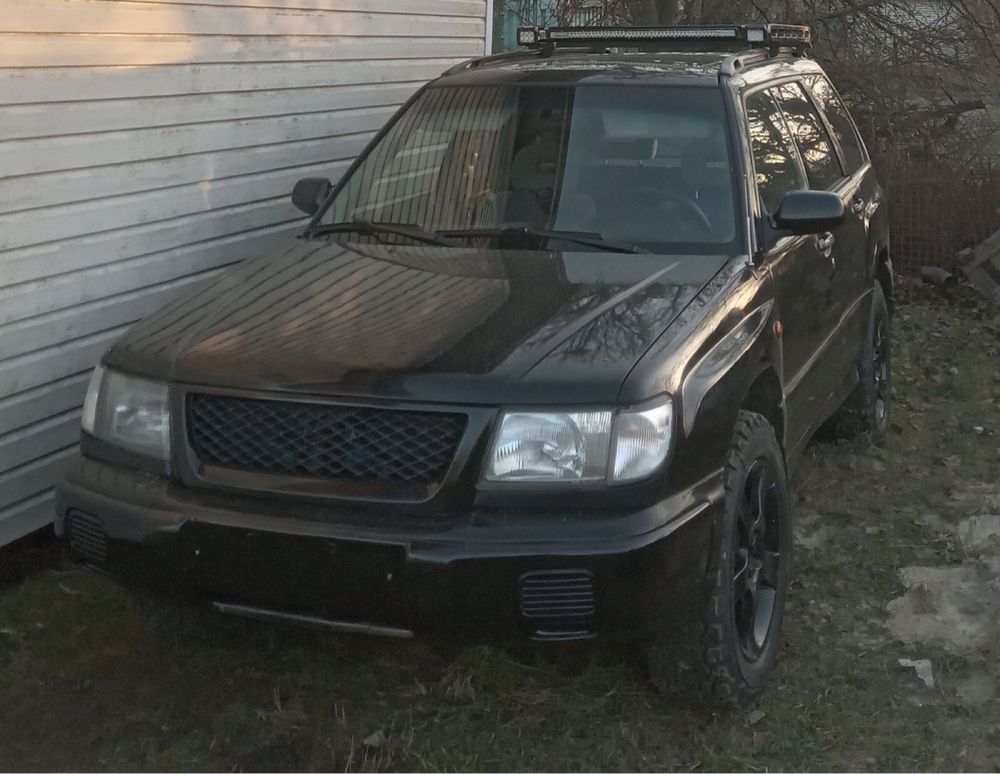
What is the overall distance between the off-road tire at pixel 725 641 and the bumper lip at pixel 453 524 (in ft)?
0.48

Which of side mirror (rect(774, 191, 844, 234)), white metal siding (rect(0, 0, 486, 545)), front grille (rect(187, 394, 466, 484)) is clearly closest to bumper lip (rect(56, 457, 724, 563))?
front grille (rect(187, 394, 466, 484))

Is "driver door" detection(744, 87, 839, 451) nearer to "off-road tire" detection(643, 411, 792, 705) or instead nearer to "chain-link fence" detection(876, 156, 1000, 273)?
"off-road tire" detection(643, 411, 792, 705)

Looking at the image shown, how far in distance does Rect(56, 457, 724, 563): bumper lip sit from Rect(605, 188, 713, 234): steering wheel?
1192 mm

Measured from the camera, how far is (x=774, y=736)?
12.1 feet

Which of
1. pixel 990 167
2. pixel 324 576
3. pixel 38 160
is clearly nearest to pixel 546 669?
pixel 324 576

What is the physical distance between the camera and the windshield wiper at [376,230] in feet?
14.2

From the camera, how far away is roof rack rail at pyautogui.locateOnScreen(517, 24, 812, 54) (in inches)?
213

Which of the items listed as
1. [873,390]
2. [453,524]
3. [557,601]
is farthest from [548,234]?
[873,390]

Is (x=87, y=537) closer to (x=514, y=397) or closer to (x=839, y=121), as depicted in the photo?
(x=514, y=397)

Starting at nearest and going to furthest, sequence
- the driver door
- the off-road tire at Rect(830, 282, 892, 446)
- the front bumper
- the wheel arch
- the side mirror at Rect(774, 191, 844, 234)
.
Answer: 1. the front bumper
2. the wheel arch
3. the side mirror at Rect(774, 191, 844, 234)
4. the driver door
5. the off-road tire at Rect(830, 282, 892, 446)

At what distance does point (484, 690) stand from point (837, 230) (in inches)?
97.0

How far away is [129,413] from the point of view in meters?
3.56

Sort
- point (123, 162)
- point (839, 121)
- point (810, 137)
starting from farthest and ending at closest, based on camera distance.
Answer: point (839, 121) → point (810, 137) → point (123, 162)

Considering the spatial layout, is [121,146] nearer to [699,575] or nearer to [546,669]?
[546,669]
